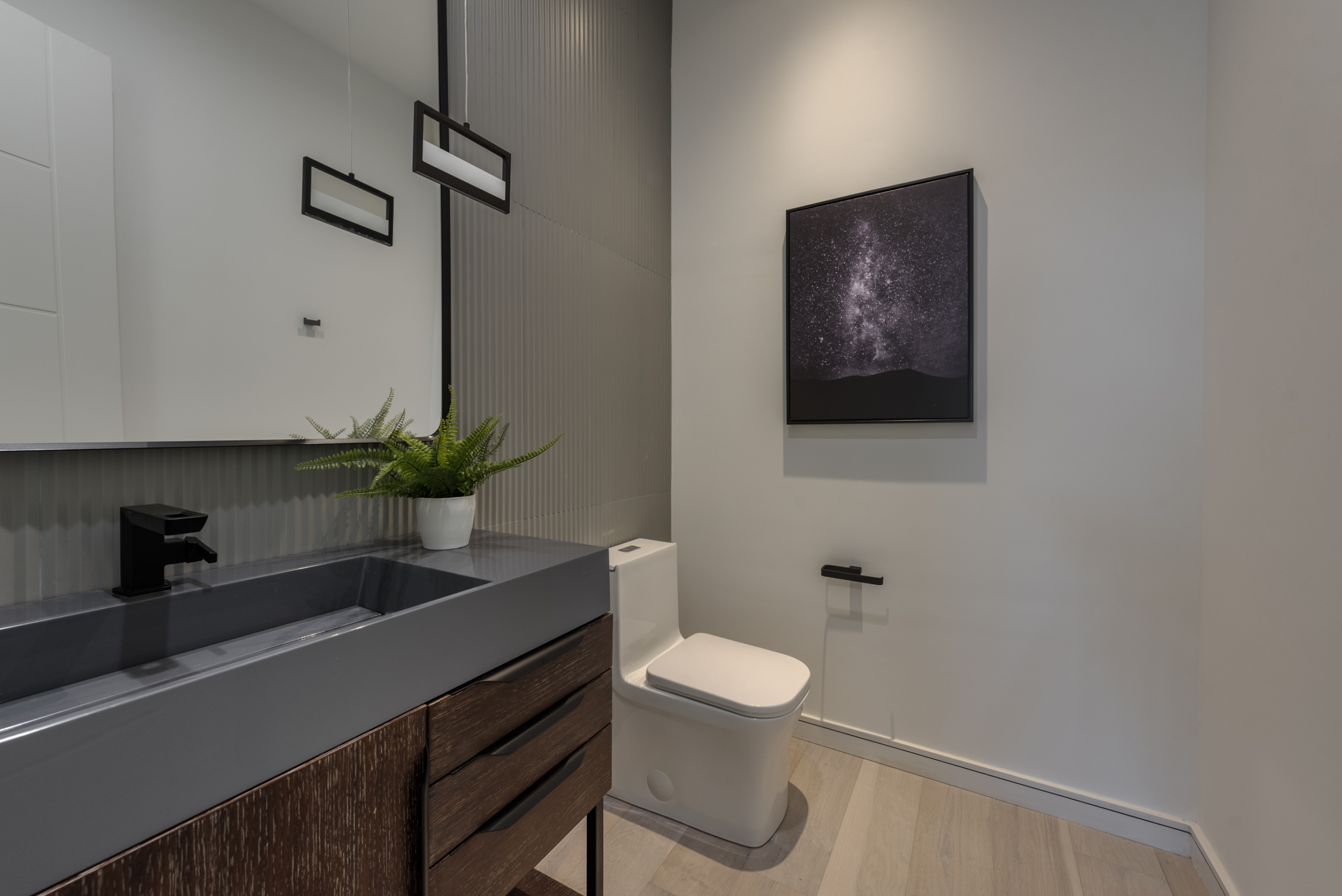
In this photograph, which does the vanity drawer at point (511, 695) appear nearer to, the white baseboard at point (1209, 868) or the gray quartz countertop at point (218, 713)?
the gray quartz countertop at point (218, 713)

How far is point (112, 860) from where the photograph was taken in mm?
541

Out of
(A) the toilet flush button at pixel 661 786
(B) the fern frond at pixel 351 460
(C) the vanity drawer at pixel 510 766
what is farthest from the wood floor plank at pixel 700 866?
(B) the fern frond at pixel 351 460

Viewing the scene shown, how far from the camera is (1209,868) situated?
1.42 meters

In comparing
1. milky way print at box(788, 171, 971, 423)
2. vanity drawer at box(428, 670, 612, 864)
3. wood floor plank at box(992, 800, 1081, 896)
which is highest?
milky way print at box(788, 171, 971, 423)

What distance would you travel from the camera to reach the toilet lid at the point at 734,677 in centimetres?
147

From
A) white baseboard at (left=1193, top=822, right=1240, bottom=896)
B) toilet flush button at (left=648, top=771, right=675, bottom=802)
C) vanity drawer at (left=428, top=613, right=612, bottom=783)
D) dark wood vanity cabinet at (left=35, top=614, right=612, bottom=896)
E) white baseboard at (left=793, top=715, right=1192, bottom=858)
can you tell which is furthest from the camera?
toilet flush button at (left=648, top=771, right=675, bottom=802)

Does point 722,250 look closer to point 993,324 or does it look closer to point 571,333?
point 571,333

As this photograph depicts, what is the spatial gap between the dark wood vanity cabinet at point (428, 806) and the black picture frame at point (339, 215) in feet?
3.11

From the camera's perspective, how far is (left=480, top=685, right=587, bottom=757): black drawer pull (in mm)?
940

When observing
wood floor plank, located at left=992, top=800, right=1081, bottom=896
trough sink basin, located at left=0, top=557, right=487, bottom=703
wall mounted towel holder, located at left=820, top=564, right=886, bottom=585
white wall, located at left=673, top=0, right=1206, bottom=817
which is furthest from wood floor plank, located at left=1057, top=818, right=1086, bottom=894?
trough sink basin, located at left=0, top=557, right=487, bottom=703

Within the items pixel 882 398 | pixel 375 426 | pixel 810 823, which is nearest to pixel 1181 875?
pixel 810 823

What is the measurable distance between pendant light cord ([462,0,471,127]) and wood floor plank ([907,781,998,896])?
2.19 metres

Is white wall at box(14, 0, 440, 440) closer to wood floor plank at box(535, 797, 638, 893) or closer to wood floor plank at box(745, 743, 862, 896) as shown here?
wood floor plank at box(535, 797, 638, 893)

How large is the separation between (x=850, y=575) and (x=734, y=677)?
596mm
